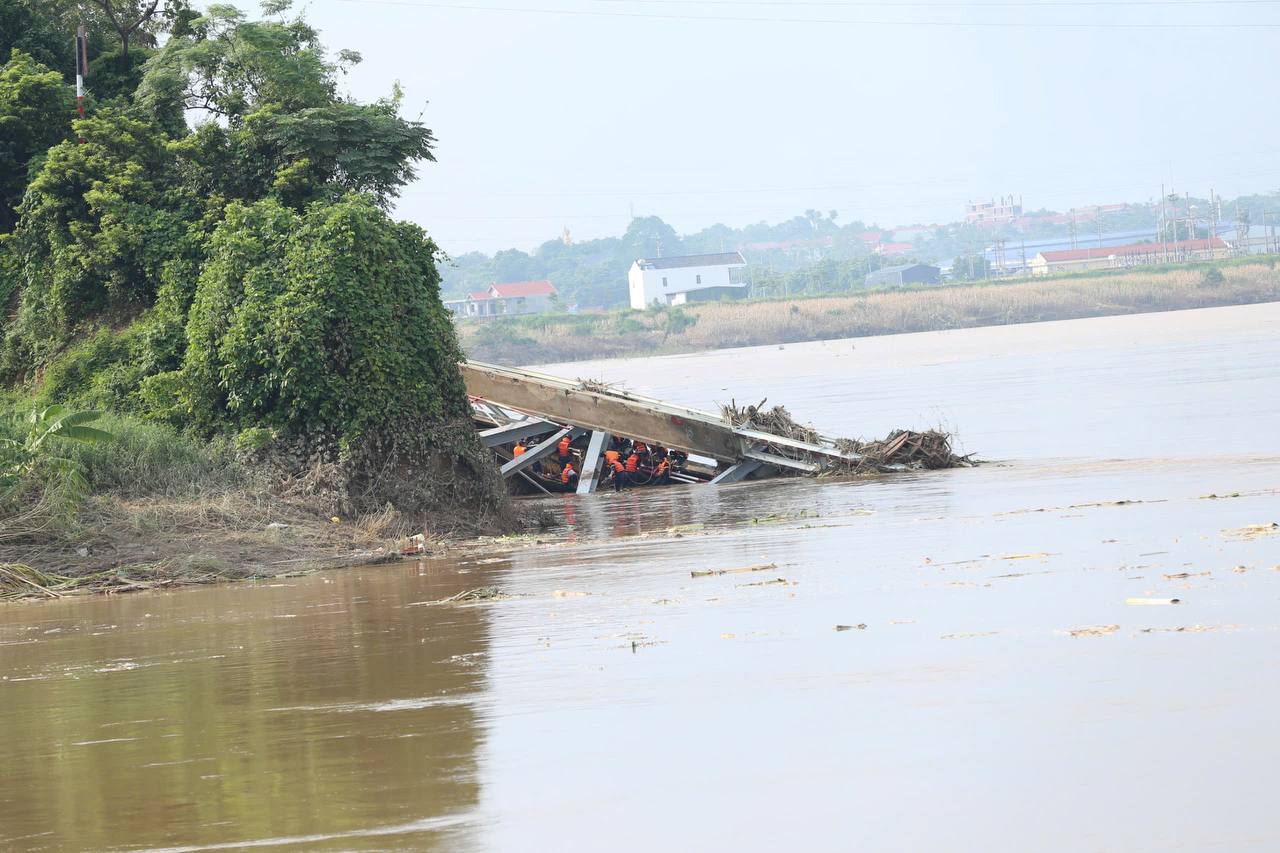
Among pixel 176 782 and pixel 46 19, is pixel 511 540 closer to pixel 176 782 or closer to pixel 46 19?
pixel 176 782

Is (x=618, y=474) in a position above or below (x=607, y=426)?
below

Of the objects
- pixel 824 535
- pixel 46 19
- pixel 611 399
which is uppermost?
pixel 46 19

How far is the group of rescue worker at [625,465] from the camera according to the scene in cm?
2497

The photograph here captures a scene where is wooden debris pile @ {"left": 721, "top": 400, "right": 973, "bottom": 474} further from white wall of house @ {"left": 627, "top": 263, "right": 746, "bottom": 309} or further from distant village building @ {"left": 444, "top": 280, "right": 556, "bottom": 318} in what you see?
white wall of house @ {"left": 627, "top": 263, "right": 746, "bottom": 309}

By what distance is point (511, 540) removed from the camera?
1691cm

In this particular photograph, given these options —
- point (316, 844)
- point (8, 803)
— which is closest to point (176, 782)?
point (8, 803)

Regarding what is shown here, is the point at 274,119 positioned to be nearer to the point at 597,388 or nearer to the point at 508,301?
the point at 597,388

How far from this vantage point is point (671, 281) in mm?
167000

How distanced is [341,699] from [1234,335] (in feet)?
196

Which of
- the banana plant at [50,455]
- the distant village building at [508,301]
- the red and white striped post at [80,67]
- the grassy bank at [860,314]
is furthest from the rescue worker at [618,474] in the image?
the distant village building at [508,301]

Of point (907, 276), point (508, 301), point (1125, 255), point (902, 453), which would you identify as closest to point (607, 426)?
point (902, 453)

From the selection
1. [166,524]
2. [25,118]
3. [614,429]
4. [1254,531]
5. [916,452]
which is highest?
[25,118]

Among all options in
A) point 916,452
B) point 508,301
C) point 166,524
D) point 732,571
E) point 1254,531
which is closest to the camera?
point 1254,531

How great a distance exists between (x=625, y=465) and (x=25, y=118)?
10.5m
